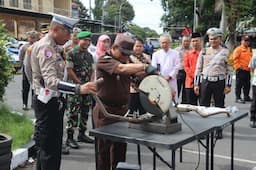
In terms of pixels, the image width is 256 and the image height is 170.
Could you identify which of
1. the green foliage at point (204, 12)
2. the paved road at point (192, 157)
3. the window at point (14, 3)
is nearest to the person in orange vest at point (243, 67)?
the paved road at point (192, 157)

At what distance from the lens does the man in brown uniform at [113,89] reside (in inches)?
148

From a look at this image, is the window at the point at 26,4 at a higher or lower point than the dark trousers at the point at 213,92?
higher

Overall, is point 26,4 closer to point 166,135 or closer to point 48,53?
point 48,53

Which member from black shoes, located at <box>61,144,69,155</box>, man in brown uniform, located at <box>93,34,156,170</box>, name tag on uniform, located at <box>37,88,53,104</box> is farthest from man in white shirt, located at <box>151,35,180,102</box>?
name tag on uniform, located at <box>37,88,53,104</box>

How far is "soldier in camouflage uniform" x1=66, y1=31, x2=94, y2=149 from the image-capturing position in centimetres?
625

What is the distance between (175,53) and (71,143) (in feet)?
7.83

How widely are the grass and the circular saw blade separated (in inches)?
116

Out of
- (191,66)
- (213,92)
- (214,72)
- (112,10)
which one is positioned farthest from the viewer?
(112,10)

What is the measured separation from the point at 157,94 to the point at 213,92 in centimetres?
370

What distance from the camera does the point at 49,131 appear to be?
409 cm

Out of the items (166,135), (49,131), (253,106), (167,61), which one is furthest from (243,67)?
(166,135)

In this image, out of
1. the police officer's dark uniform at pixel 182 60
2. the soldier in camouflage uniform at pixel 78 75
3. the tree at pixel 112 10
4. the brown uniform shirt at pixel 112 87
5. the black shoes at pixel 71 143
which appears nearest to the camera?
the brown uniform shirt at pixel 112 87

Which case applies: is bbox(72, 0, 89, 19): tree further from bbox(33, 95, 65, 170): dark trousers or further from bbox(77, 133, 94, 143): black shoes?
bbox(33, 95, 65, 170): dark trousers

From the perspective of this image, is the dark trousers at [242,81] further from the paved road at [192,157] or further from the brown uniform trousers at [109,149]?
the brown uniform trousers at [109,149]
